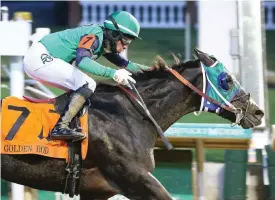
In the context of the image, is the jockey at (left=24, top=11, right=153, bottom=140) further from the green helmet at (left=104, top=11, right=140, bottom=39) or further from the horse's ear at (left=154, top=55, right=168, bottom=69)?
the horse's ear at (left=154, top=55, right=168, bottom=69)

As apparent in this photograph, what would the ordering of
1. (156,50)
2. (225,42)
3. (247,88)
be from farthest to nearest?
(156,50), (225,42), (247,88)

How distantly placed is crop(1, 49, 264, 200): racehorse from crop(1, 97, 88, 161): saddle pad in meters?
0.08

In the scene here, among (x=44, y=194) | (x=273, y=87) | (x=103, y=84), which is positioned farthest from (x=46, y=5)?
(x=103, y=84)

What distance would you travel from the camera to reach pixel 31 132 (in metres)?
7.38

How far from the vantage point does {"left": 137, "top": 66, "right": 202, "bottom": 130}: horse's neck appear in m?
7.69

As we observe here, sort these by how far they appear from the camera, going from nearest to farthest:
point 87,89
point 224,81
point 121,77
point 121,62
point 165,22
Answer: point 121,77 → point 87,89 → point 224,81 → point 121,62 → point 165,22

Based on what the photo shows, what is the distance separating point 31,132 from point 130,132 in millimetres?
823

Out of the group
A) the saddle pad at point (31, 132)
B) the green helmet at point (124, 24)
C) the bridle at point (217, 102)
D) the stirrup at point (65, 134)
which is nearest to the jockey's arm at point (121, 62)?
the bridle at point (217, 102)

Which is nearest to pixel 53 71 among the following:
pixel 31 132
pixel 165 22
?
pixel 31 132

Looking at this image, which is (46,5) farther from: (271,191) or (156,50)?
(271,191)

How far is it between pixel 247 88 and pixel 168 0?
878 cm

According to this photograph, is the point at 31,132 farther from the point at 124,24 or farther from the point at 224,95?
the point at 224,95

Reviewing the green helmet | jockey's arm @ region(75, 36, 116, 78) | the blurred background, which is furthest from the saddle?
the blurred background

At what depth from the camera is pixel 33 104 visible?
293 inches
